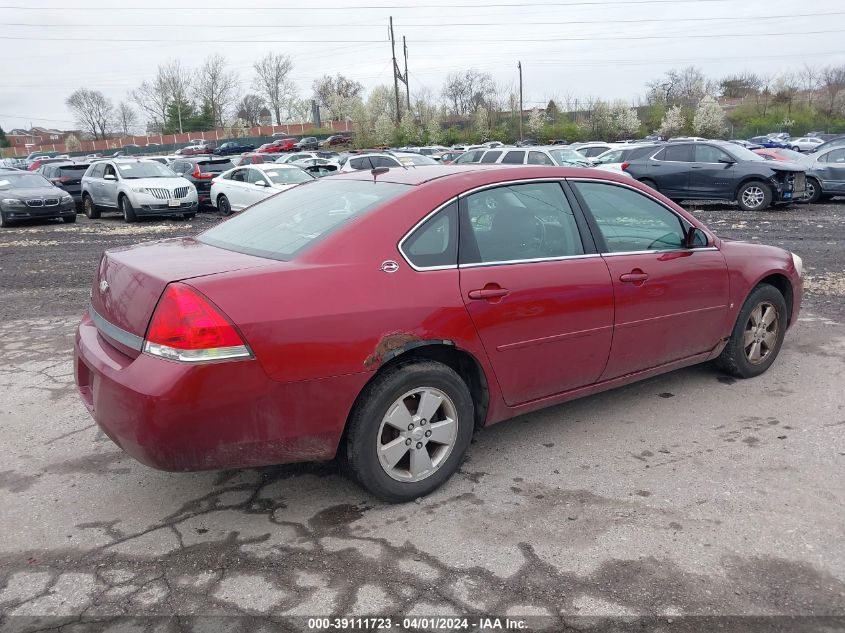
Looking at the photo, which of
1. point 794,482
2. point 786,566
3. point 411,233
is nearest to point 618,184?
point 411,233

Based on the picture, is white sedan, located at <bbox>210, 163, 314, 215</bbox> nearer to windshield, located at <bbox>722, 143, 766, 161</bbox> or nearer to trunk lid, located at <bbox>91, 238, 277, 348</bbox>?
windshield, located at <bbox>722, 143, 766, 161</bbox>

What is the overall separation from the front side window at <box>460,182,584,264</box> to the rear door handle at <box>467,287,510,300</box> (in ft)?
0.55

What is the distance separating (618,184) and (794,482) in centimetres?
198

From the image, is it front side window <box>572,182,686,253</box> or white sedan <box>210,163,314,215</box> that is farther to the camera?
white sedan <box>210,163,314,215</box>

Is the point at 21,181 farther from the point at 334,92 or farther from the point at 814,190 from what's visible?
the point at 334,92

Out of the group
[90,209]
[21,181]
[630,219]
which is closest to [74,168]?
[90,209]

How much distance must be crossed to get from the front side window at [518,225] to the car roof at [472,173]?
0.07 m

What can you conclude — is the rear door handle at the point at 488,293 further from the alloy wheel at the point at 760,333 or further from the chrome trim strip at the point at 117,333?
the alloy wheel at the point at 760,333

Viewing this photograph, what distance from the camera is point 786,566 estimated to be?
2904 millimetres

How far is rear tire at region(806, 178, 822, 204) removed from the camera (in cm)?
1722

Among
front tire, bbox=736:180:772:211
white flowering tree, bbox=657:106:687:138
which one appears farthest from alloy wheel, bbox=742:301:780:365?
white flowering tree, bbox=657:106:687:138

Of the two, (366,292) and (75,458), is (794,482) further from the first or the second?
(75,458)

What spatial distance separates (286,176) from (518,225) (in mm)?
14667

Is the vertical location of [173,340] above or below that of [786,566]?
above
